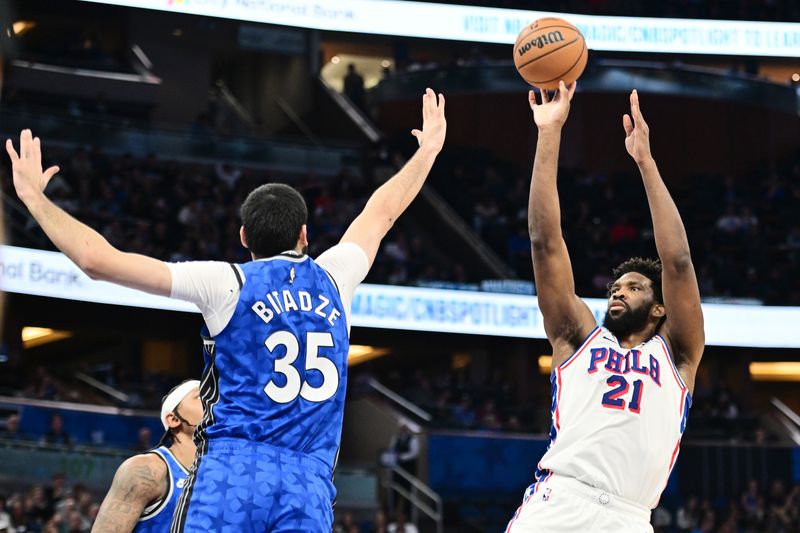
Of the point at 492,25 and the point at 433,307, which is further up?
the point at 492,25

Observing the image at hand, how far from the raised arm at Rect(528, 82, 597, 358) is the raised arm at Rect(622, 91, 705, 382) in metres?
0.34

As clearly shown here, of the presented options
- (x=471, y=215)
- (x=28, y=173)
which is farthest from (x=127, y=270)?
(x=471, y=215)

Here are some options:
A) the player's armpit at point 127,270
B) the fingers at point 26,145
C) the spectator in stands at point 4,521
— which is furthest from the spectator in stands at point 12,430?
the player's armpit at point 127,270

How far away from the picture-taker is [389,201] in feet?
16.8

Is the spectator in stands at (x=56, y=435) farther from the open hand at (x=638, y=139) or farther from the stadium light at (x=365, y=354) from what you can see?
the open hand at (x=638, y=139)

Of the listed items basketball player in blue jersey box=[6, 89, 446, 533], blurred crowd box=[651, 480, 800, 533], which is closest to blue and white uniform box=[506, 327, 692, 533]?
basketball player in blue jersey box=[6, 89, 446, 533]

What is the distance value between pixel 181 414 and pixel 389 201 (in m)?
1.60

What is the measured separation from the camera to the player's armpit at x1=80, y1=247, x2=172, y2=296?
4113mm

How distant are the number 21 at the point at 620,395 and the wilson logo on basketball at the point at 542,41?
194 cm

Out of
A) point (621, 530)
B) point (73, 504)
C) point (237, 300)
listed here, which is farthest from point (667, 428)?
point (73, 504)

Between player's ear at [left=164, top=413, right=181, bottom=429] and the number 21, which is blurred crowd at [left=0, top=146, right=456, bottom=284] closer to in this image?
player's ear at [left=164, top=413, right=181, bottom=429]

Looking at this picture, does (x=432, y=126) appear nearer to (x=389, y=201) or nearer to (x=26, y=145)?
(x=389, y=201)

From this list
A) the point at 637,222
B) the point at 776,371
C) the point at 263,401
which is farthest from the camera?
the point at 776,371

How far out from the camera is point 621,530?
529 centimetres
